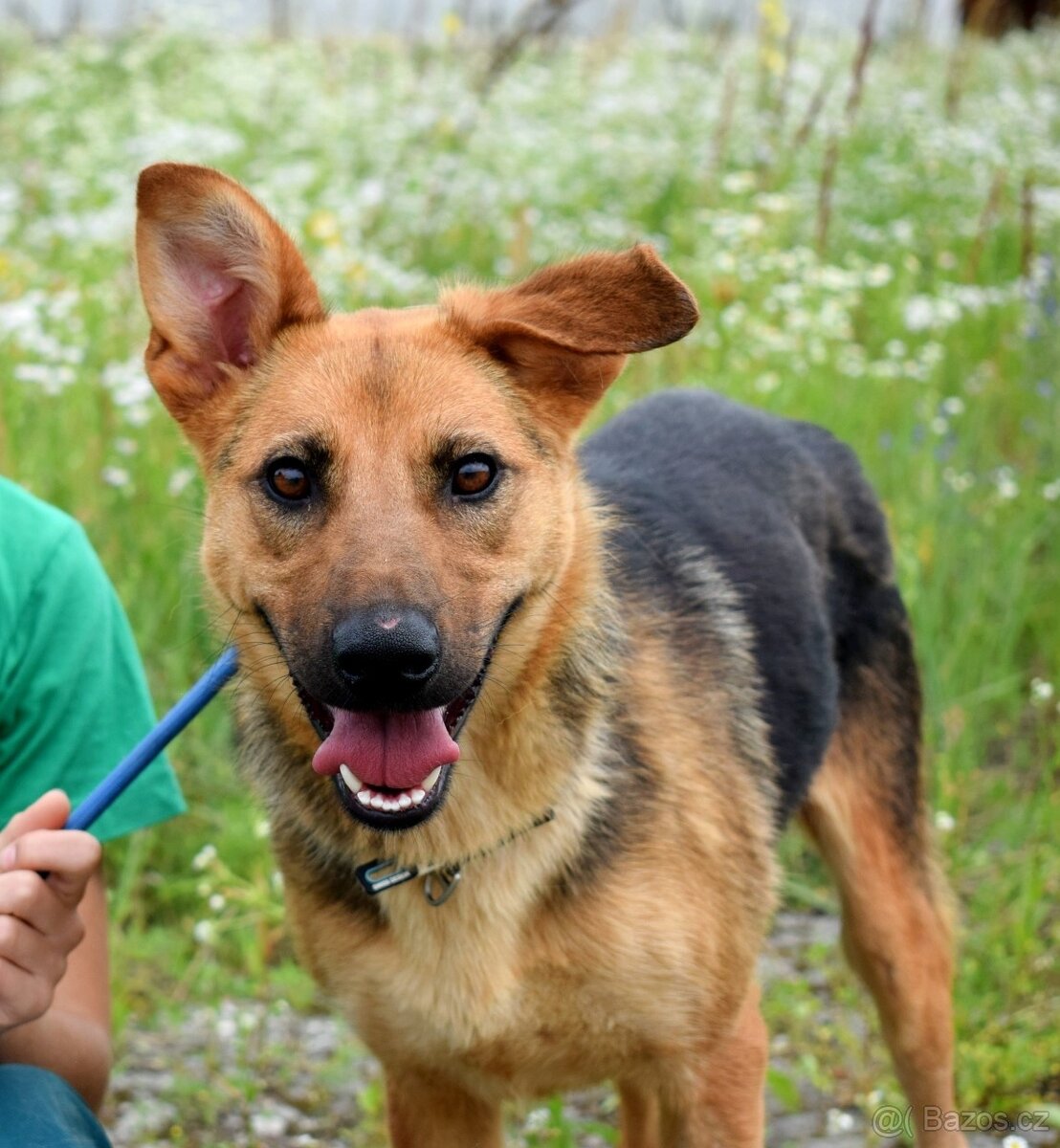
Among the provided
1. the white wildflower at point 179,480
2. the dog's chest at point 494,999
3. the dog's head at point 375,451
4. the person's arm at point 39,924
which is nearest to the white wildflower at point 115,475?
the white wildflower at point 179,480

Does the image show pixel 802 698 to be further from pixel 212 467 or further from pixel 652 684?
pixel 212 467

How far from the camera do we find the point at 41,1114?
8.30 ft

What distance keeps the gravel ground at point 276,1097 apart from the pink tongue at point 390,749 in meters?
1.31

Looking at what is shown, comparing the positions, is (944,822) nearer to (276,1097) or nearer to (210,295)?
(276,1097)

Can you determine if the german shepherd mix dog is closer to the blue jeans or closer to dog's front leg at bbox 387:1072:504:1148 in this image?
dog's front leg at bbox 387:1072:504:1148

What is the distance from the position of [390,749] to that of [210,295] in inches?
40.8

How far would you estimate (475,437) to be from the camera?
2629mm

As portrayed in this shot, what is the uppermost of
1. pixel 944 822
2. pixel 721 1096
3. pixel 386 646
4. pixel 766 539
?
pixel 386 646

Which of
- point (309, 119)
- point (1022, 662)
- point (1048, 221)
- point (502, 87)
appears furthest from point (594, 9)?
point (1022, 662)

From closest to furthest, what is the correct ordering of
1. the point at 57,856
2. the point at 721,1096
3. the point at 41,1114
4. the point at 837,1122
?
the point at 57,856 < the point at 41,1114 < the point at 721,1096 < the point at 837,1122

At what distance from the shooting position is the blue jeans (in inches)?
97.3

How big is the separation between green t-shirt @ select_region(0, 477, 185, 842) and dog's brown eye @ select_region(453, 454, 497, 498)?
90cm

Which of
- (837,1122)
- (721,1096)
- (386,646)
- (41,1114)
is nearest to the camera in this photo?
(386,646)

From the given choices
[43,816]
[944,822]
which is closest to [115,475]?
[43,816]
